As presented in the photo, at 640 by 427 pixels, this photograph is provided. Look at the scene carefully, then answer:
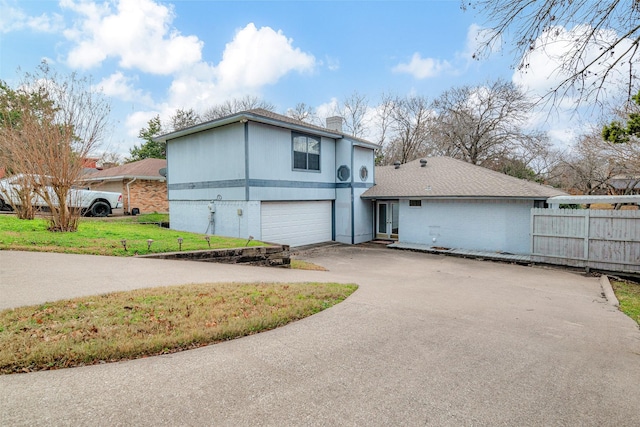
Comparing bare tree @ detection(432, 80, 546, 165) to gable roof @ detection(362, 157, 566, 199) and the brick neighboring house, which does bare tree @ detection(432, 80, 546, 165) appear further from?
the brick neighboring house

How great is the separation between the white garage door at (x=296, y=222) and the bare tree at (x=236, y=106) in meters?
23.3

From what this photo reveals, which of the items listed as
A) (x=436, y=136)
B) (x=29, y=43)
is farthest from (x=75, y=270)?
(x=436, y=136)

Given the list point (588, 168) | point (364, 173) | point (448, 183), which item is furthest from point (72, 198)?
point (588, 168)

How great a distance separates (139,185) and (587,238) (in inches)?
887

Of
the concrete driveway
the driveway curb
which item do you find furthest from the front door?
the concrete driveway

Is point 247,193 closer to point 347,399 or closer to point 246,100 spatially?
point 347,399

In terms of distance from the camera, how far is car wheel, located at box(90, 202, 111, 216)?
57.7 ft

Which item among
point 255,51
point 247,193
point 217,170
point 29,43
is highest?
point 255,51

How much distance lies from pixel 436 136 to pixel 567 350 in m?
30.3

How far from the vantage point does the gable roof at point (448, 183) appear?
45.1 ft

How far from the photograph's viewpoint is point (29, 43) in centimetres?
1138

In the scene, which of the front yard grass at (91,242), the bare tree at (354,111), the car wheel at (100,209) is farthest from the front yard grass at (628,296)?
the bare tree at (354,111)

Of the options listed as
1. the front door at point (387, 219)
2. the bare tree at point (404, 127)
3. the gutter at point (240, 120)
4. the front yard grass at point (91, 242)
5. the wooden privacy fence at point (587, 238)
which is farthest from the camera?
the bare tree at point (404, 127)

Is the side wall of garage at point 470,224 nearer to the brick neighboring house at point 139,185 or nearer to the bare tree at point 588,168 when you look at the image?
the bare tree at point 588,168
